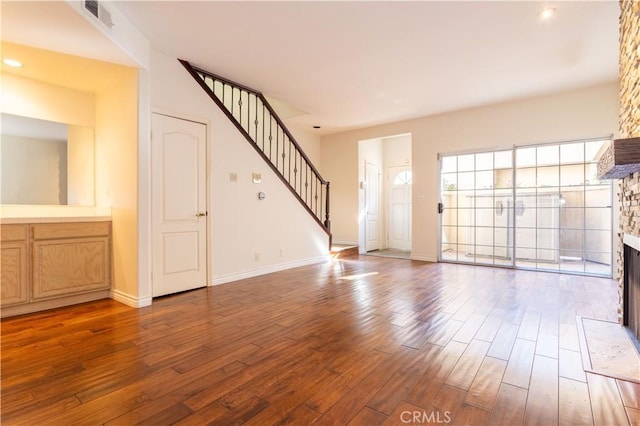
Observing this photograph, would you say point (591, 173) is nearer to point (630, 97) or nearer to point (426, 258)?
point (426, 258)

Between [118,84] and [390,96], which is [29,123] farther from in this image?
[390,96]

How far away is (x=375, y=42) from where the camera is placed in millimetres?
3250

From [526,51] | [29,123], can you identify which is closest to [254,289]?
[29,123]

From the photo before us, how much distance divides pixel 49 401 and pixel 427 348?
2.34 metres

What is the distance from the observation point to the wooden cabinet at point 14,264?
2785mm

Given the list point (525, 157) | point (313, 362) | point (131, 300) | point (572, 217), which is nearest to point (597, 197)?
point (572, 217)

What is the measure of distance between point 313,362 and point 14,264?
3.06 metres

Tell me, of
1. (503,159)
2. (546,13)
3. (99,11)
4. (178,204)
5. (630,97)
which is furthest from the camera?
(503,159)

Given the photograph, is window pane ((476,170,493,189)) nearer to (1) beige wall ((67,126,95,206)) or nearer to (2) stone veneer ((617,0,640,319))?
(2) stone veneer ((617,0,640,319))

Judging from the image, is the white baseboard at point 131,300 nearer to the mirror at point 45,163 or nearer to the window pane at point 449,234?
the mirror at point 45,163

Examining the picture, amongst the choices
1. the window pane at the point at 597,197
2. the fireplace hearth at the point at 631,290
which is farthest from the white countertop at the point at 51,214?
the window pane at the point at 597,197

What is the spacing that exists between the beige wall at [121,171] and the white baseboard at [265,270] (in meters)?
1.06

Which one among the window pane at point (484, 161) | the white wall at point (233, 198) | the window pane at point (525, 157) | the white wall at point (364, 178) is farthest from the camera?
the white wall at point (364, 178)

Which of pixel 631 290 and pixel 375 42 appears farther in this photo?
pixel 375 42
